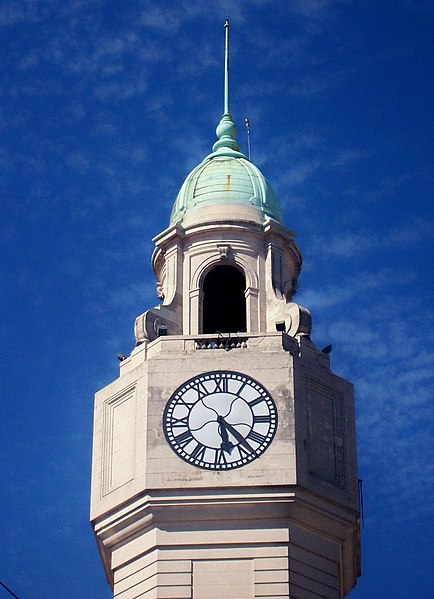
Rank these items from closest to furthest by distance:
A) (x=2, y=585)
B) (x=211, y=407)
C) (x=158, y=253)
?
1. (x=2, y=585)
2. (x=211, y=407)
3. (x=158, y=253)

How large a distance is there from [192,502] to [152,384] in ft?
11.1

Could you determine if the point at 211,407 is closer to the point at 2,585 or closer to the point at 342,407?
the point at 342,407

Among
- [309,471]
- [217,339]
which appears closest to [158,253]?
[217,339]

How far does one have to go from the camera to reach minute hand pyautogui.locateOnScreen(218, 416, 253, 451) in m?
49.6

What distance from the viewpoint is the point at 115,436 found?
168ft

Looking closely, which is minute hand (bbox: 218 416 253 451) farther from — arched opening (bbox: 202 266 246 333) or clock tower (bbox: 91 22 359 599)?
arched opening (bbox: 202 266 246 333)

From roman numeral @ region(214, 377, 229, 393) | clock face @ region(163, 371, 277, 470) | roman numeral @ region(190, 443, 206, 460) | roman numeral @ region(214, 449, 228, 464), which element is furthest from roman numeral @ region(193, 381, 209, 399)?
roman numeral @ region(214, 449, 228, 464)

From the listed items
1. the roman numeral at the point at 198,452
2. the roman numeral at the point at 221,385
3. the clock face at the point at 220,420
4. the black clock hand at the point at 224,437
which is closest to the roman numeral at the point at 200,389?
the clock face at the point at 220,420

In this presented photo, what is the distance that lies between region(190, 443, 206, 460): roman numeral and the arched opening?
6478mm

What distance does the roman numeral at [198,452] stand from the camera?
4956 cm

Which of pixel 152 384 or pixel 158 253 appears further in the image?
pixel 158 253

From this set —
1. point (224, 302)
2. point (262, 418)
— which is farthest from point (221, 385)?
point (224, 302)

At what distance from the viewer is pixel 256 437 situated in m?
49.8

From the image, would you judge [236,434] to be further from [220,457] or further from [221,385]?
[221,385]
